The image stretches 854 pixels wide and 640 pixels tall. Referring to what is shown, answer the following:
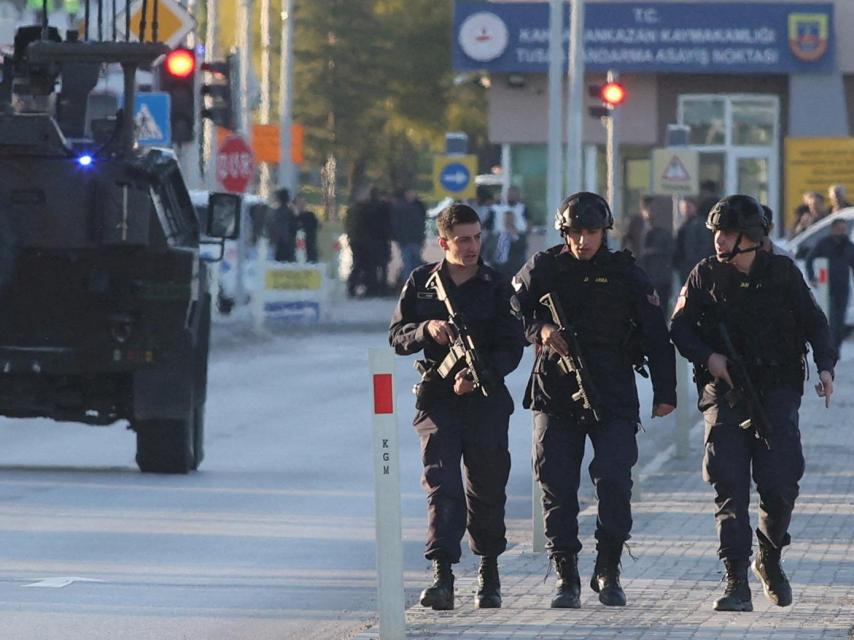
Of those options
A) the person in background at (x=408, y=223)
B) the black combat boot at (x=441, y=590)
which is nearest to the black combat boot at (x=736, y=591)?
the black combat boot at (x=441, y=590)

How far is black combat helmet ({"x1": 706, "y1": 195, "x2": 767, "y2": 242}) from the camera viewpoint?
9359 mm

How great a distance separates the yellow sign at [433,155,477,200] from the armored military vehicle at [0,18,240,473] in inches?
986

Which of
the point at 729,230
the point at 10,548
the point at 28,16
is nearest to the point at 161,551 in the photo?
the point at 10,548

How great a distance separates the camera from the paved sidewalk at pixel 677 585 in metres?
8.75

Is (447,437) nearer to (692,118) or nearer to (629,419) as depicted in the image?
(629,419)

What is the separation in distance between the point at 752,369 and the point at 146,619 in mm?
2533

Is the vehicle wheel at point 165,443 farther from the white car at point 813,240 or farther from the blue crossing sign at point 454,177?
the blue crossing sign at point 454,177

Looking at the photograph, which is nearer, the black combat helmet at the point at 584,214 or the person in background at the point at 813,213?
the black combat helmet at the point at 584,214

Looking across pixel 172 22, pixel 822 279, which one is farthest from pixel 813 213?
pixel 172 22

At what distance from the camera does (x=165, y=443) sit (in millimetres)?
15719

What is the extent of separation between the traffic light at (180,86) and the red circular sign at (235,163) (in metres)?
9.40

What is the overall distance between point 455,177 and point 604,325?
31371 millimetres

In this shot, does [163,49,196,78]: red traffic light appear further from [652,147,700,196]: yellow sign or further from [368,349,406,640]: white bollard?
[368,349,406,640]: white bollard

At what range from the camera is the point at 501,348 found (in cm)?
946
